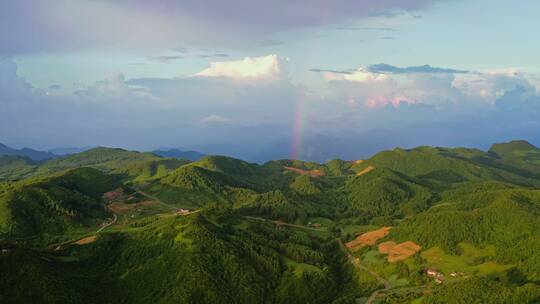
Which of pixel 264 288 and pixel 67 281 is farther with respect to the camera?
pixel 264 288

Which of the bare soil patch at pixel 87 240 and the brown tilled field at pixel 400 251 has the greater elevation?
the bare soil patch at pixel 87 240

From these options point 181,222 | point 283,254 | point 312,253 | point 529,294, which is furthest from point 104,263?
point 529,294

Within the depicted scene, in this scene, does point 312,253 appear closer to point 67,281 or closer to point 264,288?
point 264,288

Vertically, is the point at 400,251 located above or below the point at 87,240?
below

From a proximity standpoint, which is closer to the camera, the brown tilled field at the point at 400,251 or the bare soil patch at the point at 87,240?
the bare soil patch at the point at 87,240

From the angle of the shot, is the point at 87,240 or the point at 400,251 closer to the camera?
the point at 87,240

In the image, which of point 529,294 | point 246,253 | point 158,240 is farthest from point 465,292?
point 158,240

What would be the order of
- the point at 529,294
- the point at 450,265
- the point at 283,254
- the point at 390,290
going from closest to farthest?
the point at 529,294 < the point at 390,290 < the point at 450,265 < the point at 283,254

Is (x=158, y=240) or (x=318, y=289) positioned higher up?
(x=158, y=240)

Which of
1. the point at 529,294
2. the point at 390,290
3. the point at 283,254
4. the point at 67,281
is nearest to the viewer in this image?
the point at 529,294

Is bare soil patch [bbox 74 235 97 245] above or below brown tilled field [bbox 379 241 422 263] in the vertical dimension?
above

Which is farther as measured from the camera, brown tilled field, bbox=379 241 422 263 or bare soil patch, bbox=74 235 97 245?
brown tilled field, bbox=379 241 422 263
